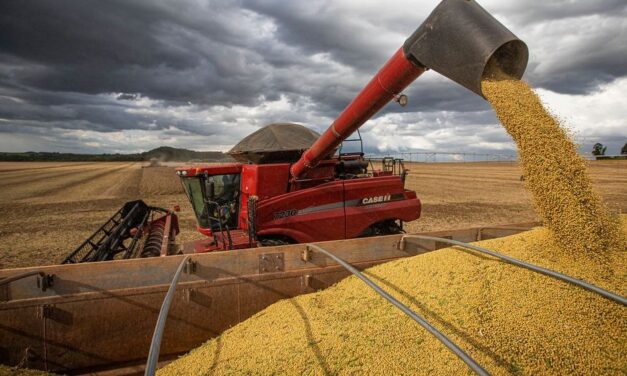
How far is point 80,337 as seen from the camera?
329cm

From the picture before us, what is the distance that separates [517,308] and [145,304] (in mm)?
3176

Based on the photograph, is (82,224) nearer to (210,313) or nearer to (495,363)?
(210,313)

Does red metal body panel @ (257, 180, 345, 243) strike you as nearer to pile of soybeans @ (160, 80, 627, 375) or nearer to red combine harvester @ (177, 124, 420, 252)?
red combine harvester @ (177, 124, 420, 252)

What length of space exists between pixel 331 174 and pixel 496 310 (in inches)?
147

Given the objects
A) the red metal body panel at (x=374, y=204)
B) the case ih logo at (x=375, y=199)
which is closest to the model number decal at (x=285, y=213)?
the red metal body panel at (x=374, y=204)

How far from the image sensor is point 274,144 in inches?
243

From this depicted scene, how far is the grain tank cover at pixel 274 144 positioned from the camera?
5937 millimetres

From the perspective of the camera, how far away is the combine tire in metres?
5.61

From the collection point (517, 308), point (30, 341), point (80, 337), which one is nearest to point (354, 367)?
point (517, 308)

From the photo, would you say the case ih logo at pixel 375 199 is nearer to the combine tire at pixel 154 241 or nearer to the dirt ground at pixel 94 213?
the dirt ground at pixel 94 213

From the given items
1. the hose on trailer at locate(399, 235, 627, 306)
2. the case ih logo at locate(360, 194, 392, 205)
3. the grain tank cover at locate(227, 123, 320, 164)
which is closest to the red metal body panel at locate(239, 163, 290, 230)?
the grain tank cover at locate(227, 123, 320, 164)

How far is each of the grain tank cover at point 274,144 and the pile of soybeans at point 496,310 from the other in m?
2.80

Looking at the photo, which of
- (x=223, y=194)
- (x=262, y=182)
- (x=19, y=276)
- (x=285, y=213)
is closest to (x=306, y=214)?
(x=285, y=213)

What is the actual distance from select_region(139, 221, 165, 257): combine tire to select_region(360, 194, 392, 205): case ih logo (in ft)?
10.8
